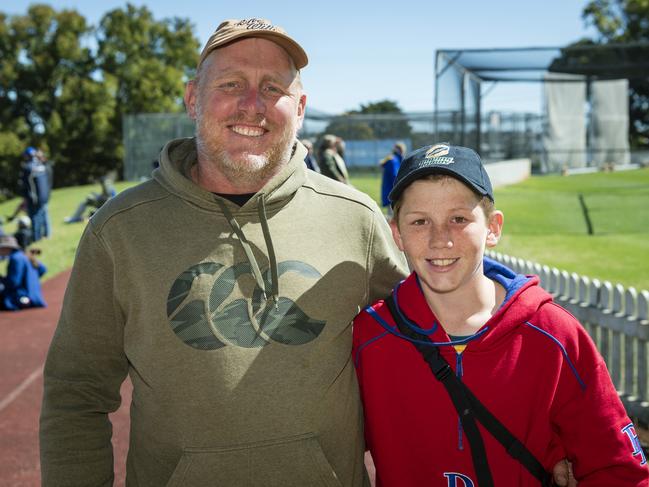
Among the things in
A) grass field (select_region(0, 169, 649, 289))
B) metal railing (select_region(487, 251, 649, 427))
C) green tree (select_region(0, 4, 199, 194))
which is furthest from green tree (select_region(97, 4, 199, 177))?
metal railing (select_region(487, 251, 649, 427))

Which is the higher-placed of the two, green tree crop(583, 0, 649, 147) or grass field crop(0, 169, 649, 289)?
green tree crop(583, 0, 649, 147)

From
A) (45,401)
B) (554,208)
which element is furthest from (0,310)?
(554,208)

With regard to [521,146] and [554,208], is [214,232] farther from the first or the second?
[521,146]

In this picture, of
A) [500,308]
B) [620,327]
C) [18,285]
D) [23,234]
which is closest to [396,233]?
[500,308]

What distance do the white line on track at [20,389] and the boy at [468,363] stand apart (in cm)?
486

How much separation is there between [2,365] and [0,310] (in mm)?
2900

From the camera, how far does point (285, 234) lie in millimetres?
2152

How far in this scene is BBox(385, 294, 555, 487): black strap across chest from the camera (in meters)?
2.05

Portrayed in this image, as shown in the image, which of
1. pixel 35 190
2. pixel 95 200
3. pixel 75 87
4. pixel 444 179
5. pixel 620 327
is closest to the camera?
pixel 444 179

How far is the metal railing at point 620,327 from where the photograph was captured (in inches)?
213

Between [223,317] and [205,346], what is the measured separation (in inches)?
4.0

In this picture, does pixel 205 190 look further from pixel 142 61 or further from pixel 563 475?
pixel 142 61

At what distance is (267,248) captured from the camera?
211 cm

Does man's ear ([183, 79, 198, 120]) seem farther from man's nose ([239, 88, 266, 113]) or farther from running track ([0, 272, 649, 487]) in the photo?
running track ([0, 272, 649, 487])
